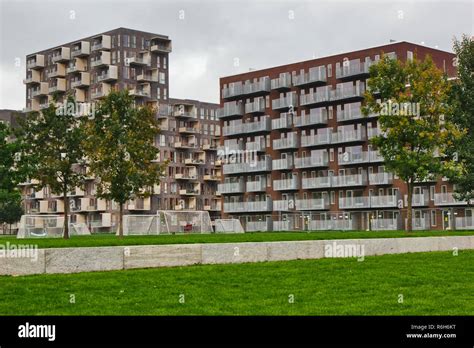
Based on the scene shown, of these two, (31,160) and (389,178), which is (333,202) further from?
(31,160)

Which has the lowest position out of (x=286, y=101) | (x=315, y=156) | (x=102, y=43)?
(x=315, y=156)

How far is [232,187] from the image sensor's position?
320 feet

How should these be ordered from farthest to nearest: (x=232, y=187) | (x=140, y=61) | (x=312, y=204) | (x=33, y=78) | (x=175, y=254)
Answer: (x=33, y=78) → (x=140, y=61) → (x=232, y=187) → (x=312, y=204) → (x=175, y=254)

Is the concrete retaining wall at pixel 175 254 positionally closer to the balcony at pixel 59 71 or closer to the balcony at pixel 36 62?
the balcony at pixel 59 71

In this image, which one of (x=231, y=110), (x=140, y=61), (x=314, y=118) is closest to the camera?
(x=314, y=118)

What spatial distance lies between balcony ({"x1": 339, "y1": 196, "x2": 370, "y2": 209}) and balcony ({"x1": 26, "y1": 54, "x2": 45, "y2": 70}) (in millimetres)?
63360

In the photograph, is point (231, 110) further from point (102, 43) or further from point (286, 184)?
point (102, 43)

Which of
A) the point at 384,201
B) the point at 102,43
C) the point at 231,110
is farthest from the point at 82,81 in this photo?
the point at 384,201

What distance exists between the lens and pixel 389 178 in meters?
79.9

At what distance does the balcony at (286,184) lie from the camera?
89.8 metres

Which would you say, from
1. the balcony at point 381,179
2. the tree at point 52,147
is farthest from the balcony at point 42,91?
the tree at point 52,147

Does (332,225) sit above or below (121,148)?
below

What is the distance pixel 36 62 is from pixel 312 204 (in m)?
60.3

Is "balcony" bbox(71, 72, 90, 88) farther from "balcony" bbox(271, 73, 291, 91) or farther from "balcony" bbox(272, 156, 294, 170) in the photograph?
"balcony" bbox(272, 156, 294, 170)
